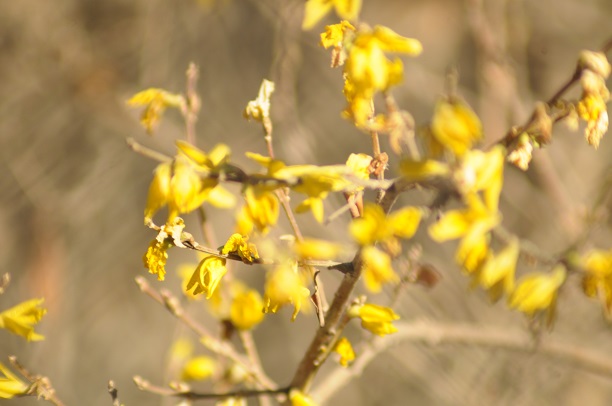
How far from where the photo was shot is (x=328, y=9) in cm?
76

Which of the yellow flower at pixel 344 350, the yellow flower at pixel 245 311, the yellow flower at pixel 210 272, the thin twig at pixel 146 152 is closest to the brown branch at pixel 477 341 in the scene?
the yellow flower at pixel 245 311

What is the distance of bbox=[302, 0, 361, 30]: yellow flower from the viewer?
729 mm

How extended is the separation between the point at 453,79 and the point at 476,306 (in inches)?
88.9

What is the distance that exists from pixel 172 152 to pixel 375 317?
173 cm

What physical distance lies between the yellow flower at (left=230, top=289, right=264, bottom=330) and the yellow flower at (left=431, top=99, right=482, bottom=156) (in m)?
0.65

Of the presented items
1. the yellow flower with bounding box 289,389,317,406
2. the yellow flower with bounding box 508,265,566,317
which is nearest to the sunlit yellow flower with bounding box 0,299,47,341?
the yellow flower with bounding box 289,389,317,406

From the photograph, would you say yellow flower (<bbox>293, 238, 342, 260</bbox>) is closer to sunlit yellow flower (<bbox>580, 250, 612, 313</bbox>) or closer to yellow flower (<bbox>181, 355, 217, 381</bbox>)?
sunlit yellow flower (<bbox>580, 250, 612, 313</bbox>)

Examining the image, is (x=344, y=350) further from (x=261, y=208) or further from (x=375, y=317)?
(x=261, y=208)

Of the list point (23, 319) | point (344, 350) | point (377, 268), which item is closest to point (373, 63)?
point (377, 268)

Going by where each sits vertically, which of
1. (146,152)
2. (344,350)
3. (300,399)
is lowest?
(300,399)

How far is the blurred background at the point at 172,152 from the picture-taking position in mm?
2559

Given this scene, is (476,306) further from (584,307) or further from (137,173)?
(137,173)

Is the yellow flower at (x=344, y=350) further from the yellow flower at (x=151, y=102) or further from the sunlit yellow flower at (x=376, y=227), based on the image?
the yellow flower at (x=151, y=102)

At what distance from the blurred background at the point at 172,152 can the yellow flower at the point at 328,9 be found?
1.58 m
